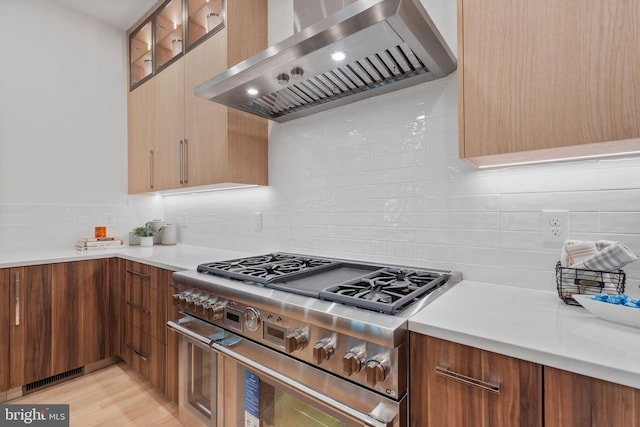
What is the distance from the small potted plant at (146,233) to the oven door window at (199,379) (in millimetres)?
1524

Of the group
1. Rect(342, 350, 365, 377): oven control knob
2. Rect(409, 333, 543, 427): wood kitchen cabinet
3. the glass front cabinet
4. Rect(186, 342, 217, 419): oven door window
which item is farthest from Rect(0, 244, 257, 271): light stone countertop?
the glass front cabinet

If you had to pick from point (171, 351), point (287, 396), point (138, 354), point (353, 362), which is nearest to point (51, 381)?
point (138, 354)

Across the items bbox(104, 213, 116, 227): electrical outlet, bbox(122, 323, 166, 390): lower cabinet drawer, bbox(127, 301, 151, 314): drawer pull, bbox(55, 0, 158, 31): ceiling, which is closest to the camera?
bbox(122, 323, 166, 390): lower cabinet drawer

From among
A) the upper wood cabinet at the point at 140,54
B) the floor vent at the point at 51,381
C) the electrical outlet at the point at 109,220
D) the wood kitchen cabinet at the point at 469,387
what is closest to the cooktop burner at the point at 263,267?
the wood kitchen cabinet at the point at 469,387

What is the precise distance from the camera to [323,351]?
2.99 feet

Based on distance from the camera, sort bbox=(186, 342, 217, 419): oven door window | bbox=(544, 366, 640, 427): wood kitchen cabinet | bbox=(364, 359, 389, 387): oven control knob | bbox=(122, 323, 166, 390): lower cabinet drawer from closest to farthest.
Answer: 1. bbox=(544, 366, 640, 427): wood kitchen cabinet
2. bbox=(364, 359, 389, 387): oven control knob
3. bbox=(186, 342, 217, 419): oven door window
4. bbox=(122, 323, 166, 390): lower cabinet drawer

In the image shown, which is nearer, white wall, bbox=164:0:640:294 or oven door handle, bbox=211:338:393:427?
oven door handle, bbox=211:338:393:427

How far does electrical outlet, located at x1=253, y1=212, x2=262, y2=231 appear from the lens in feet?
7.07

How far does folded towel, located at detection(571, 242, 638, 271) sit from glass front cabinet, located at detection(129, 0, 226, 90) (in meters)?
2.20

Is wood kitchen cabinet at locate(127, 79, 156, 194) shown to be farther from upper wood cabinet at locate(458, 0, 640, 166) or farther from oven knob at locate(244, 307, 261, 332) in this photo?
upper wood cabinet at locate(458, 0, 640, 166)

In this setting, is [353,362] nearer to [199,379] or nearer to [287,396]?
[287,396]

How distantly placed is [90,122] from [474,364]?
11.1 feet

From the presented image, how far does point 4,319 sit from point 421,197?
258 cm

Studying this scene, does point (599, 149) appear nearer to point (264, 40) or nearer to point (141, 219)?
point (264, 40)
